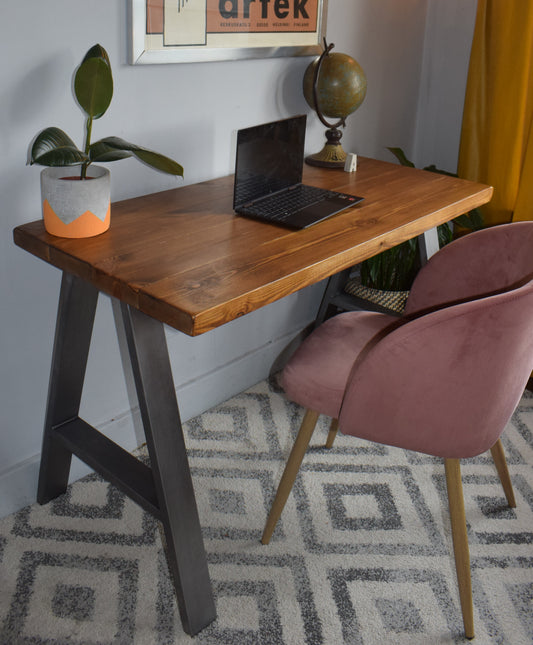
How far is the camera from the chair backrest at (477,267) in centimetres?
154

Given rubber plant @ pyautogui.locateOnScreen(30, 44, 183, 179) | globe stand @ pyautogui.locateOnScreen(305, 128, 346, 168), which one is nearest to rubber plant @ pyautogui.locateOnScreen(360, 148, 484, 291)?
globe stand @ pyautogui.locateOnScreen(305, 128, 346, 168)

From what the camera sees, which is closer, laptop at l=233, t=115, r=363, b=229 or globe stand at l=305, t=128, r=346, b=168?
laptop at l=233, t=115, r=363, b=229

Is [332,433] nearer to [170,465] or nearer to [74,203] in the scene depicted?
[170,465]

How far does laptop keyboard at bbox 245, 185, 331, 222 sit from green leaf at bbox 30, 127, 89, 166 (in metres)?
0.43

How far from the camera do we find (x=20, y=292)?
1.51m

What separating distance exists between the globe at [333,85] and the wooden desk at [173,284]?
28 cm

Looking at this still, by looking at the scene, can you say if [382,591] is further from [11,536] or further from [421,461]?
[11,536]

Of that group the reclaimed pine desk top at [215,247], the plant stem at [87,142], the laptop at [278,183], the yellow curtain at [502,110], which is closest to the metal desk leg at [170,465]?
the reclaimed pine desk top at [215,247]

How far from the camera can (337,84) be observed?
71.9 inches

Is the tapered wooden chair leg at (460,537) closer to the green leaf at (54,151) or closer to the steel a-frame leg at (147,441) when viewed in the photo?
the steel a-frame leg at (147,441)

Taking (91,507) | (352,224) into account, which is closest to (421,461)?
A: (352,224)

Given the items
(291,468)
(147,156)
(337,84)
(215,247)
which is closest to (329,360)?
(291,468)

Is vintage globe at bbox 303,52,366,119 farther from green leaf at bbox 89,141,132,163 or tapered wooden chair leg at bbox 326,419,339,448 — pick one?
tapered wooden chair leg at bbox 326,419,339,448

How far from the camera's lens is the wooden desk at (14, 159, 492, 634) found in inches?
46.8
